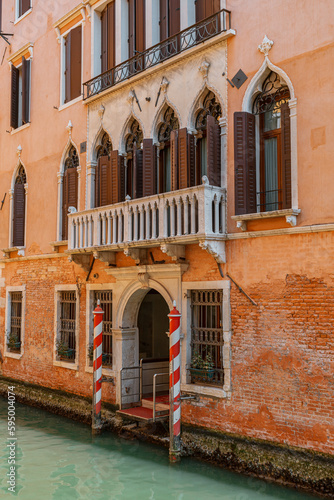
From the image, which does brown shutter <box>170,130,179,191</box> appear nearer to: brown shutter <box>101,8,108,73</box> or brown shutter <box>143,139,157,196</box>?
brown shutter <box>143,139,157,196</box>

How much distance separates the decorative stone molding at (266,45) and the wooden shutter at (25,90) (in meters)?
7.75

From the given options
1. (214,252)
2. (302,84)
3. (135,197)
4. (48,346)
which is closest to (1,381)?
(48,346)

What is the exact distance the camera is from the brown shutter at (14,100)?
14742 millimetres

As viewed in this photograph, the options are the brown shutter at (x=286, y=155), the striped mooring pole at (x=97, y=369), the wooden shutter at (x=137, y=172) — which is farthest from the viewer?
the wooden shutter at (x=137, y=172)

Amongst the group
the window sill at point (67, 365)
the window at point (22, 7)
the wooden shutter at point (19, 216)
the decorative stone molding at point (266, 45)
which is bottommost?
the window sill at point (67, 365)

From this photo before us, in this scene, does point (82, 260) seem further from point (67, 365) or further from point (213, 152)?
point (213, 152)

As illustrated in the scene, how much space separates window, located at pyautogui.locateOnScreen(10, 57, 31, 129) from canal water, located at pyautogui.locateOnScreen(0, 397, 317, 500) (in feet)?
27.6

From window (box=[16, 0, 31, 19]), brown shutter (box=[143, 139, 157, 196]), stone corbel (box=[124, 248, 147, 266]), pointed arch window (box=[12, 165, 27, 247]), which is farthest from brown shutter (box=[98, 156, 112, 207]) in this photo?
window (box=[16, 0, 31, 19])

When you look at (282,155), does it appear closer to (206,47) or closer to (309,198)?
(309,198)

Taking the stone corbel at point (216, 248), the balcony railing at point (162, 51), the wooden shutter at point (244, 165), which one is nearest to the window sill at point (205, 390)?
the stone corbel at point (216, 248)

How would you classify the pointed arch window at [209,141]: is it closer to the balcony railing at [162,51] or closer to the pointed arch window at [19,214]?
the balcony railing at [162,51]

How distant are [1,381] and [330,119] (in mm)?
10789

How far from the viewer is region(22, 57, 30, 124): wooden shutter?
14.1 m

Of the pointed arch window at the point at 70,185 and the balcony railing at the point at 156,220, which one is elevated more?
the pointed arch window at the point at 70,185
